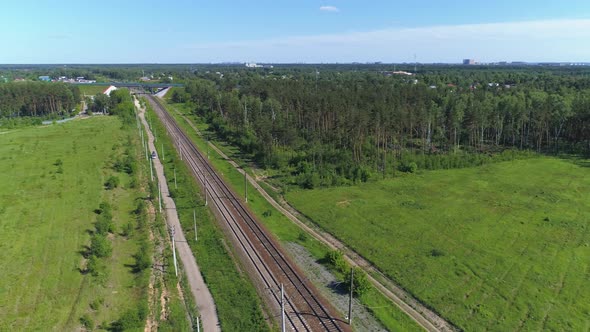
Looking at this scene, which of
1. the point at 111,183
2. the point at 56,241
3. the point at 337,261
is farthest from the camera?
the point at 111,183

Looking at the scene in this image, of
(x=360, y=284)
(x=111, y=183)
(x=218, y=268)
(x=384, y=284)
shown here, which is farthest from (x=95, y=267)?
(x=111, y=183)

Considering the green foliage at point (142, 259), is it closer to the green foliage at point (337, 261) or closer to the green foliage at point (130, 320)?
the green foliage at point (130, 320)

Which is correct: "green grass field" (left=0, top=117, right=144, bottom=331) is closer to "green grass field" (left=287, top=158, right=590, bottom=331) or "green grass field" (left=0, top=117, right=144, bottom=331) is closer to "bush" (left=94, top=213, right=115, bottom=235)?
"bush" (left=94, top=213, right=115, bottom=235)

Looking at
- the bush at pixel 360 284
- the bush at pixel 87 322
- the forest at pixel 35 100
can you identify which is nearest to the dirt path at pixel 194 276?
the bush at pixel 87 322

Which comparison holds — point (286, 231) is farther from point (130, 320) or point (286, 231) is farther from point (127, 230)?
point (130, 320)

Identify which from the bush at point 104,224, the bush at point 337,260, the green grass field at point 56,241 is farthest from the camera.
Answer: the bush at point 104,224

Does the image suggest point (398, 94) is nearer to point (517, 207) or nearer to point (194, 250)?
point (517, 207)

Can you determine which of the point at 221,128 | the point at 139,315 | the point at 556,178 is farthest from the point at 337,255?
the point at 221,128
